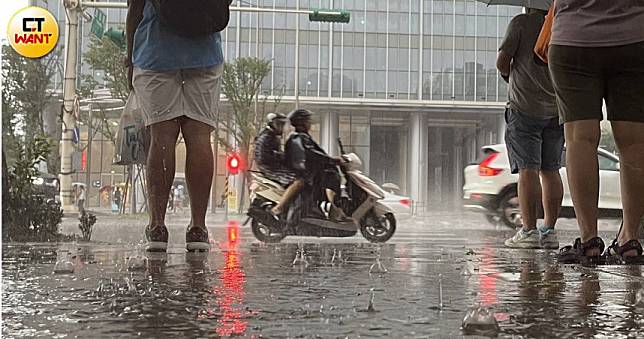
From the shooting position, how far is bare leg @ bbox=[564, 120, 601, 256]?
2.78 m

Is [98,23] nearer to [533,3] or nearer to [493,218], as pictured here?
[533,3]

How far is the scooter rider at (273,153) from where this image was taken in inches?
243

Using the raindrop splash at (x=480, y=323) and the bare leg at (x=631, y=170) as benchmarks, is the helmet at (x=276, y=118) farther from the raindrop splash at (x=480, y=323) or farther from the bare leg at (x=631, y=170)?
the raindrop splash at (x=480, y=323)

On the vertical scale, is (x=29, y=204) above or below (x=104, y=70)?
below

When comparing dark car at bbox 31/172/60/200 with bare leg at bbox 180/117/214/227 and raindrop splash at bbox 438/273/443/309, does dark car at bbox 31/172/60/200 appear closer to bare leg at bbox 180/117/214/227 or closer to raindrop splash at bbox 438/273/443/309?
bare leg at bbox 180/117/214/227

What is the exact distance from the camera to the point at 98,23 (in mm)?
5934

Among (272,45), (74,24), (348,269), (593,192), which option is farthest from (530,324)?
(272,45)

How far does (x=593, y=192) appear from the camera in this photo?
2805 mm

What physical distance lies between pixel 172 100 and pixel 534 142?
5.64ft

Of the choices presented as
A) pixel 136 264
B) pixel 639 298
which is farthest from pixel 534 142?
pixel 639 298

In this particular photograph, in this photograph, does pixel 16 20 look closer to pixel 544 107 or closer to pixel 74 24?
pixel 74 24

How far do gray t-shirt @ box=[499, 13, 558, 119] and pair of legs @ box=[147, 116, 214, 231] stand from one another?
1.51m

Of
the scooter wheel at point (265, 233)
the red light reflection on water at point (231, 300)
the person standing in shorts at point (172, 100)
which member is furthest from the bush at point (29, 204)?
the red light reflection on water at point (231, 300)

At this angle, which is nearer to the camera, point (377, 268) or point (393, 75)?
point (377, 268)
